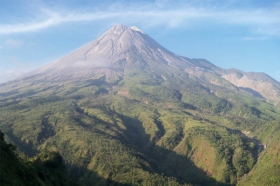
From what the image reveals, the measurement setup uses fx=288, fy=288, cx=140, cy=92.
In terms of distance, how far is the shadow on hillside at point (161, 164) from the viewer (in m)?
125

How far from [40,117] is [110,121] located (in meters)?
47.3

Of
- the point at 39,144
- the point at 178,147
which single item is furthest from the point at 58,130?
the point at 178,147

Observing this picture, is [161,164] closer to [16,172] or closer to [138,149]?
[138,149]

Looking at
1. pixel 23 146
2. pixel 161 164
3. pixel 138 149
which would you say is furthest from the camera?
pixel 138 149

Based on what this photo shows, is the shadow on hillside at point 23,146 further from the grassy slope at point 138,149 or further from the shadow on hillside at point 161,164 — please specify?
the shadow on hillside at point 161,164

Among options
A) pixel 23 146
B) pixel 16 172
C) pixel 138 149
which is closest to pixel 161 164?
pixel 138 149

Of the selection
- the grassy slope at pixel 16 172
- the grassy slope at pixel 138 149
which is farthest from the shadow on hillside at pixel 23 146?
the grassy slope at pixel 16 172

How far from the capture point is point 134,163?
126 meters

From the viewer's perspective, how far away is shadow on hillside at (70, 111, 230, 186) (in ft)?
410

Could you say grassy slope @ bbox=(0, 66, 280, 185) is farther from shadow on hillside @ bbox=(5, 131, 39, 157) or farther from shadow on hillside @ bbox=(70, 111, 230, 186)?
shadow on hillside @ bbox=(5, 131, 39, 157)

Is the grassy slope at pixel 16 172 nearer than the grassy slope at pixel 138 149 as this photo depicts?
Yes

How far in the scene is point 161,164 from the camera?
15125cm

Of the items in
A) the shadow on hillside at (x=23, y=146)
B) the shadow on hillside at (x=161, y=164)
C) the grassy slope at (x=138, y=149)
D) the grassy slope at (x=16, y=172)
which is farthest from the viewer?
the shadow on hillside at (x=23, y=146)

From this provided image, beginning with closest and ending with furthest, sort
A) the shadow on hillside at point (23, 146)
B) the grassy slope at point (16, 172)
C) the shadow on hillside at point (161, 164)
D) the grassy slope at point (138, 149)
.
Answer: the grassy slope at point (16, 172) < the grassy slope at point (138, 149) < the shadow on hillside at point (161, 164) < the shadow on hillside at point (23, 146)
